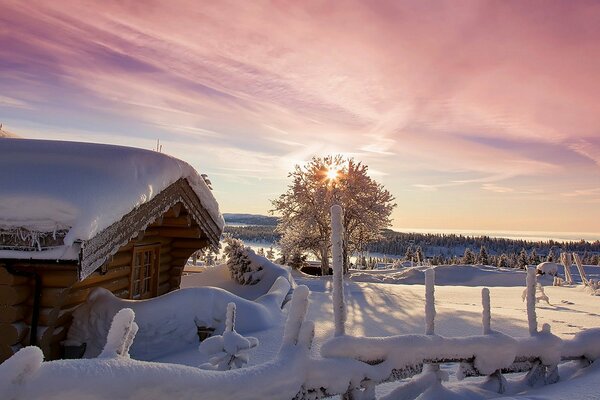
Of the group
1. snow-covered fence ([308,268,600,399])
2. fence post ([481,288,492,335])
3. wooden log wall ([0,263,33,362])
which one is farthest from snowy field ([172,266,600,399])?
wooden log wall ([0,263,33,362])

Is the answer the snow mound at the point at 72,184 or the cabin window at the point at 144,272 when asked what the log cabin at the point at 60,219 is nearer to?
the snow mound at the point at 72,184

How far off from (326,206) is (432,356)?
2416 cm

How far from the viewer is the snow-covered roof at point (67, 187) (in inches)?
198

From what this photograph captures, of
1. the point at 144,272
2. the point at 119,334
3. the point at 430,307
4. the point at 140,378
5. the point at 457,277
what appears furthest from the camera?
the point at 457,277

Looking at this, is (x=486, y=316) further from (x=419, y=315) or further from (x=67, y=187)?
(x=419, y=315)

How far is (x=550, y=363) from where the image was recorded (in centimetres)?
541

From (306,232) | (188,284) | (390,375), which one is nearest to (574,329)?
(390,375)

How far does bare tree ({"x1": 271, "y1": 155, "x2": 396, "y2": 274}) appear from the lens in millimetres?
29203

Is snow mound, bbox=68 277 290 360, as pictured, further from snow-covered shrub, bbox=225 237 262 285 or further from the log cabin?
snow-covered shrub, bbox=225 237 262 285

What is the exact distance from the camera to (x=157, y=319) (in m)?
7.00

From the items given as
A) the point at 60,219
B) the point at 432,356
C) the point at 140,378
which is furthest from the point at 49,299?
the point at 432,356

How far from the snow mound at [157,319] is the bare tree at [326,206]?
21508mm

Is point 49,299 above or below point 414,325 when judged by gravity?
above

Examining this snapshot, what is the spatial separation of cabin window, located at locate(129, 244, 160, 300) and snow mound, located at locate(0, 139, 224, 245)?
297 centimetres
